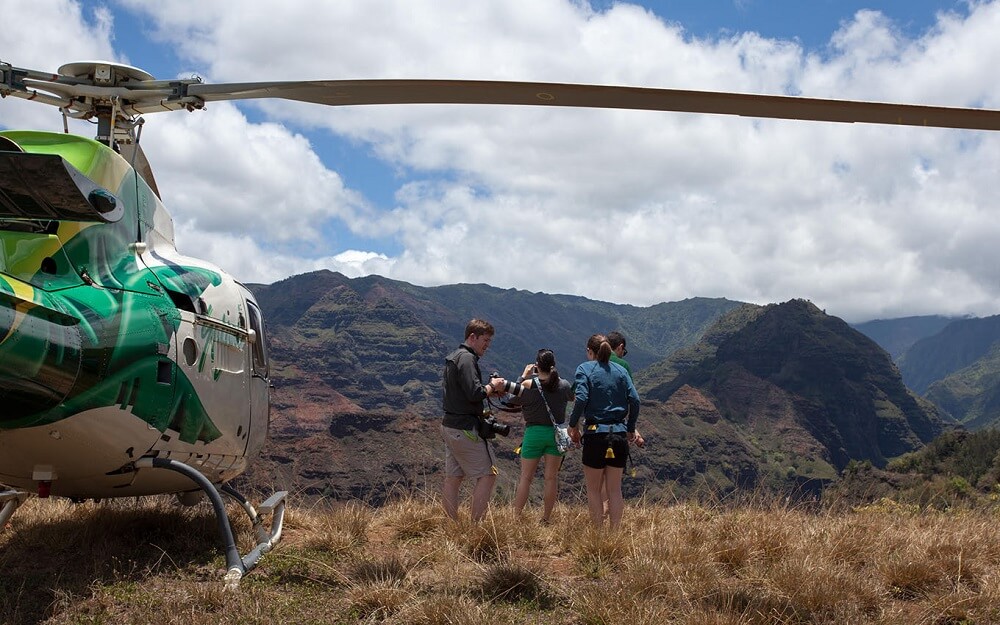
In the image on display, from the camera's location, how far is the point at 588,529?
726 centimetres

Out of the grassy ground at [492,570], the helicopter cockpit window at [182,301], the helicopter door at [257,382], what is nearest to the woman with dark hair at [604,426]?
the grassy ground at [492,570]

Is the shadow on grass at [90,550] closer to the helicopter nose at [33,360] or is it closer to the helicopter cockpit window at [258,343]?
the helicopter nose at [33,360]

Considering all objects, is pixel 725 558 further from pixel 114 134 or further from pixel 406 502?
pixel 114 134

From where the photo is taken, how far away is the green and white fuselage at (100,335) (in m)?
4.93

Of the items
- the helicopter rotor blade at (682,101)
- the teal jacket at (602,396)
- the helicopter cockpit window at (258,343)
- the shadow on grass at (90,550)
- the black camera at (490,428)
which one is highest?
the helicopter rotor blade at (682,101)

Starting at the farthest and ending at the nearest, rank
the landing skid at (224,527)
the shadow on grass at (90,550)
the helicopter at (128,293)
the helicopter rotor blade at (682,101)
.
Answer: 1. the landing skid at (224,527)
2. the shadow on grass at (90,550)
3. the helicopter at (128,293)
4. the helicopter rotor blade at (682,101)

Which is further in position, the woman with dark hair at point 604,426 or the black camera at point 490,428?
the woman with dark hair at point 604,426

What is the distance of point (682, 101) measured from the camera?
4879 mm

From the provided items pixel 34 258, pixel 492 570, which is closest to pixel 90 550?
pixel 34 258

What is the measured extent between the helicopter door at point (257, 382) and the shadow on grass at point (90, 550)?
0.94m

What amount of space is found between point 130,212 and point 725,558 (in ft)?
18.7

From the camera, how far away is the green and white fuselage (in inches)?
194

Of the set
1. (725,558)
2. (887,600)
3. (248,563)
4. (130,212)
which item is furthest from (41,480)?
(887,600)

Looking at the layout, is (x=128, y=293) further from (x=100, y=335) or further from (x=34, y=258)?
(x=34, y=258)
